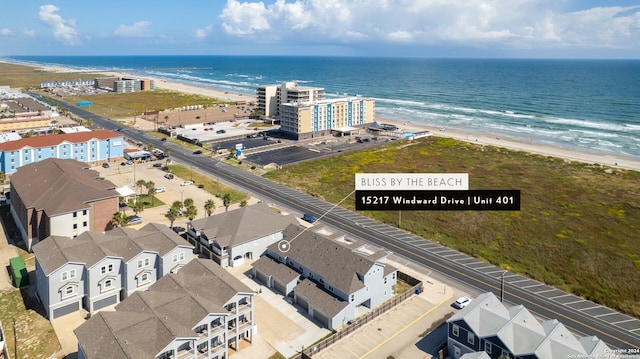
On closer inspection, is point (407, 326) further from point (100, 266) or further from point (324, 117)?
point (324, 117)

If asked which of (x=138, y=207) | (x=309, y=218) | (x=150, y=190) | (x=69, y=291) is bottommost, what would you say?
(x=69, y=291)

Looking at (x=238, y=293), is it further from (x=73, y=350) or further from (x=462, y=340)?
(x=462, y=340)

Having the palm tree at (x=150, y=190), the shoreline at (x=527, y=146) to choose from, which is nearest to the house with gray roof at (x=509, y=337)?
the palm tree at (x=150, y=190)

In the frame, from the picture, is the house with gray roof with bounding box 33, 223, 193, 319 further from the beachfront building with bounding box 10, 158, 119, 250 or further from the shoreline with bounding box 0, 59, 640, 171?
the shoreline with bounding box 0, 59, 640, 171

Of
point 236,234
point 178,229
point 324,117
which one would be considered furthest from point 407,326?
point 324,117

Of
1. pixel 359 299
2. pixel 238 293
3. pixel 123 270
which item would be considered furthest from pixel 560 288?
pixel 123 270

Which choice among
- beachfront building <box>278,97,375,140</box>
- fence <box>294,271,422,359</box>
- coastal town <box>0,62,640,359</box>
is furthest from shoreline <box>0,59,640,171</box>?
fence <box>294,271,422,359</box>
